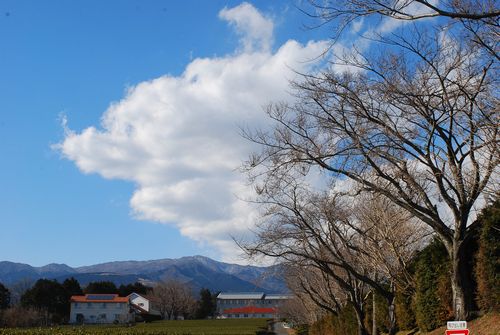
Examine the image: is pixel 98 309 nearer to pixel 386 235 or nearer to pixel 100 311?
pixel 100 311

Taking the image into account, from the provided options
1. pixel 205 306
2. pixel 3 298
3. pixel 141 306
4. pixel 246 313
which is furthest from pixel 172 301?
pixel 3 298

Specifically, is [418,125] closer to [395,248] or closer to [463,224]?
[463,224]

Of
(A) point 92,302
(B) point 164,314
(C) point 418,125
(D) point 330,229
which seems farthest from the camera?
(B) point 164,314

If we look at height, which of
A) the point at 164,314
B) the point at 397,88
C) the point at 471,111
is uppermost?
the point at 397,88

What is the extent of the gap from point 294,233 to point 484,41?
11269 mm

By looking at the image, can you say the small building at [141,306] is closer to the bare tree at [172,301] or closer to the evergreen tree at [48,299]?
the bare tree at [172,301]

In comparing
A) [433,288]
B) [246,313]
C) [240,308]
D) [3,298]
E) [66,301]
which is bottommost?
[246,313]

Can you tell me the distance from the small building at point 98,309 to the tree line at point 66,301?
3.48 m

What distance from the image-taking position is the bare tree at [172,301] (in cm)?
13325

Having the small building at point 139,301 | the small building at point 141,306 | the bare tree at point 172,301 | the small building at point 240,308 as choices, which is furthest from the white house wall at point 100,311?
the small building at point 240,308

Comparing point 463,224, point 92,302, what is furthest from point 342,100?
point 92,302

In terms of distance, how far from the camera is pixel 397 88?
1296 centimetres

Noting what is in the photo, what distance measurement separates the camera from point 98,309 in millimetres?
111438

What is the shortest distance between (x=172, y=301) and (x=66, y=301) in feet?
115
